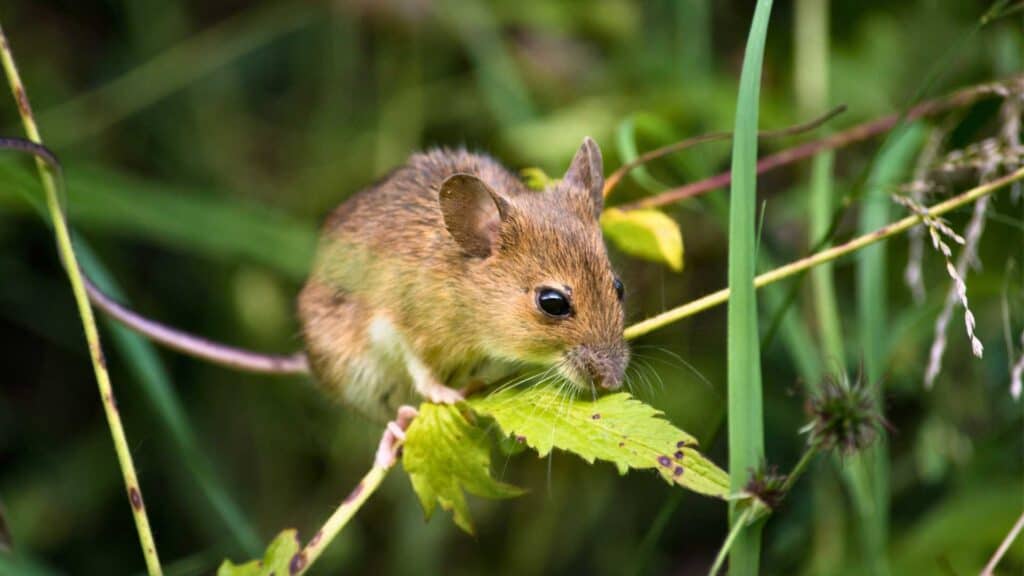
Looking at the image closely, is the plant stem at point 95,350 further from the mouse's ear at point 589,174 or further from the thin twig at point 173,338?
the mouse's ear at point 589,174

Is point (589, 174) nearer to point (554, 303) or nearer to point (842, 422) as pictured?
point (554, 303)

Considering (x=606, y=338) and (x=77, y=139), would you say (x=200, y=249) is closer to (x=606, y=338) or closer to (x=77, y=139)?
(x=77, y=139)

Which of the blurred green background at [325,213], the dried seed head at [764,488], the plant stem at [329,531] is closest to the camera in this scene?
the dried seed head at [764,488]

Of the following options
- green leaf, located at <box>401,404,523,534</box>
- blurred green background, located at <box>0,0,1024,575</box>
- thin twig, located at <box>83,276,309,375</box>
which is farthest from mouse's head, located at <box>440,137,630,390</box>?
blurred green background, located at <box>0,0,1024,575</box>

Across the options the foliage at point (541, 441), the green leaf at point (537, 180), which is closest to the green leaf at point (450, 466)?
the foliage at point (541, 441)

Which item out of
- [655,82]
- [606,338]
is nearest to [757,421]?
[606,338]

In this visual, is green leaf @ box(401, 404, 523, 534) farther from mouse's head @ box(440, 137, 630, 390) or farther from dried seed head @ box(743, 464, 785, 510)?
dried seed head @ box(743, 464, 785, 510)
